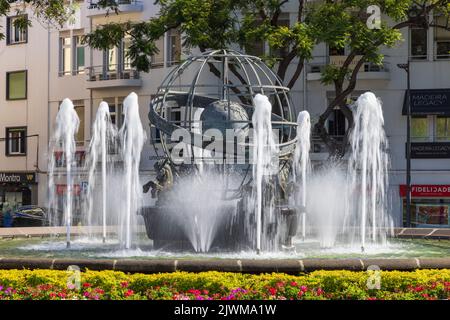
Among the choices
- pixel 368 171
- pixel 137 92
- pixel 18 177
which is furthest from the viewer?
pixel 18 177

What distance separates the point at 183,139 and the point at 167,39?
22.0 metres

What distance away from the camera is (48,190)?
43.2 metres

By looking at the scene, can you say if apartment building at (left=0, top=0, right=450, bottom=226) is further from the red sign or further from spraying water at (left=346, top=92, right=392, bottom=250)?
spraying water at (left=346, top=92, right=392, bottom=250)

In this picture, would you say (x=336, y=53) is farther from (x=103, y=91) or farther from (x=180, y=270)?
(x=180, y=270)

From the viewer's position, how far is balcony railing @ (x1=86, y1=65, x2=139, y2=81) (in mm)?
40562

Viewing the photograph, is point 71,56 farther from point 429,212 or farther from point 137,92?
point 429,212

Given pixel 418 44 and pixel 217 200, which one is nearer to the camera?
pixel 217 200

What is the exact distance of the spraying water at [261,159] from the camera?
1733cm

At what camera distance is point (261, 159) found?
701 inches

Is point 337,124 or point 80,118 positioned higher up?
point 80,118

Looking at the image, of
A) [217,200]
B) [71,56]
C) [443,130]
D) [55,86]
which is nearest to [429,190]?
[443,130]

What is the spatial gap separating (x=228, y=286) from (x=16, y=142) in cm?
3493

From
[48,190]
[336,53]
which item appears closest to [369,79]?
[336,53]

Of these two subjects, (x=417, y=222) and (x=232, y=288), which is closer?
(x=232, y=288)
